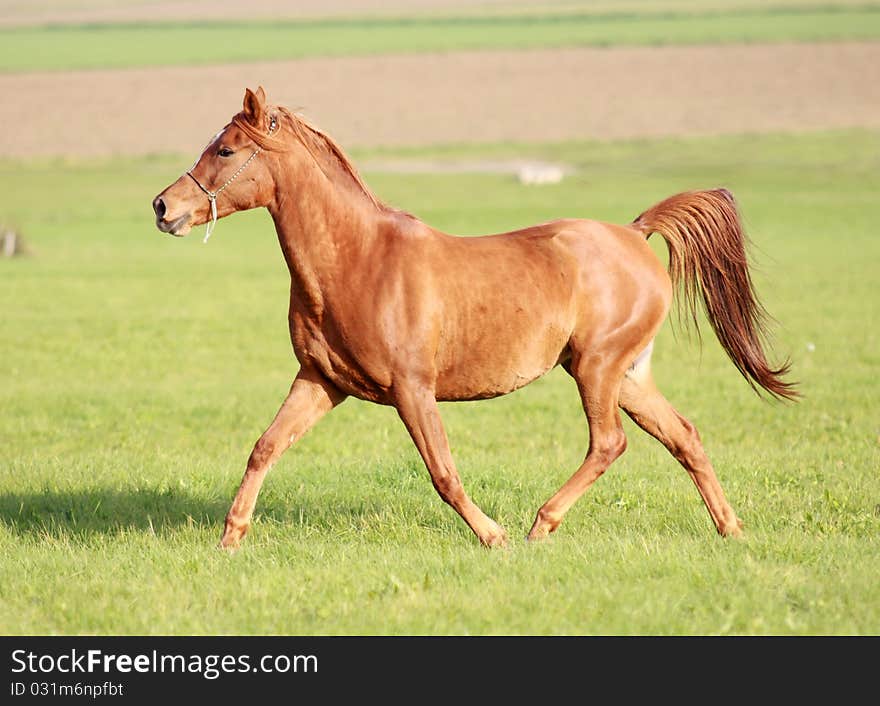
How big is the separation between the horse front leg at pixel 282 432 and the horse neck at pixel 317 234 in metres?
0.48

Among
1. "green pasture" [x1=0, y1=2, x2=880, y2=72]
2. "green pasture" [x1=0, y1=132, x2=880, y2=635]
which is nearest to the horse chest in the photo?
"green pasture" [x1=0, y1=132, x2=880, y2=635]

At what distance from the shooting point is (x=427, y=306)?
725cm

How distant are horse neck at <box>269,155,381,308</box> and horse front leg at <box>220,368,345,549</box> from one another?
480 millimetres

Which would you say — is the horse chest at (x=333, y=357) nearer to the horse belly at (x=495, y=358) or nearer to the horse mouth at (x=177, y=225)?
the horse belly at (x=495, y=358)

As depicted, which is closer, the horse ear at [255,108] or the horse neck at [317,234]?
the horse ear at [255,108]

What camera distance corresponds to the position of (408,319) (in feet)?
23.6

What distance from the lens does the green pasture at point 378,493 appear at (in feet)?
20.6

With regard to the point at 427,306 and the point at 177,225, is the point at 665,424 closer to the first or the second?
the point at 427,306

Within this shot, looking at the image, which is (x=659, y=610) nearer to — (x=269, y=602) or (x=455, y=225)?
(x=269, y=602)

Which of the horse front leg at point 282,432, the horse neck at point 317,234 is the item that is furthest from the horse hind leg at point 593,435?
the horse neck at point 317,234

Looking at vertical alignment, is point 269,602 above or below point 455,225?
above

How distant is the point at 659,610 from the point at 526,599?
2.01 feet

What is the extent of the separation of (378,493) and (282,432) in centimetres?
172

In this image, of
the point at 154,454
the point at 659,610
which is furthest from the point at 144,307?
the point at 659,610
